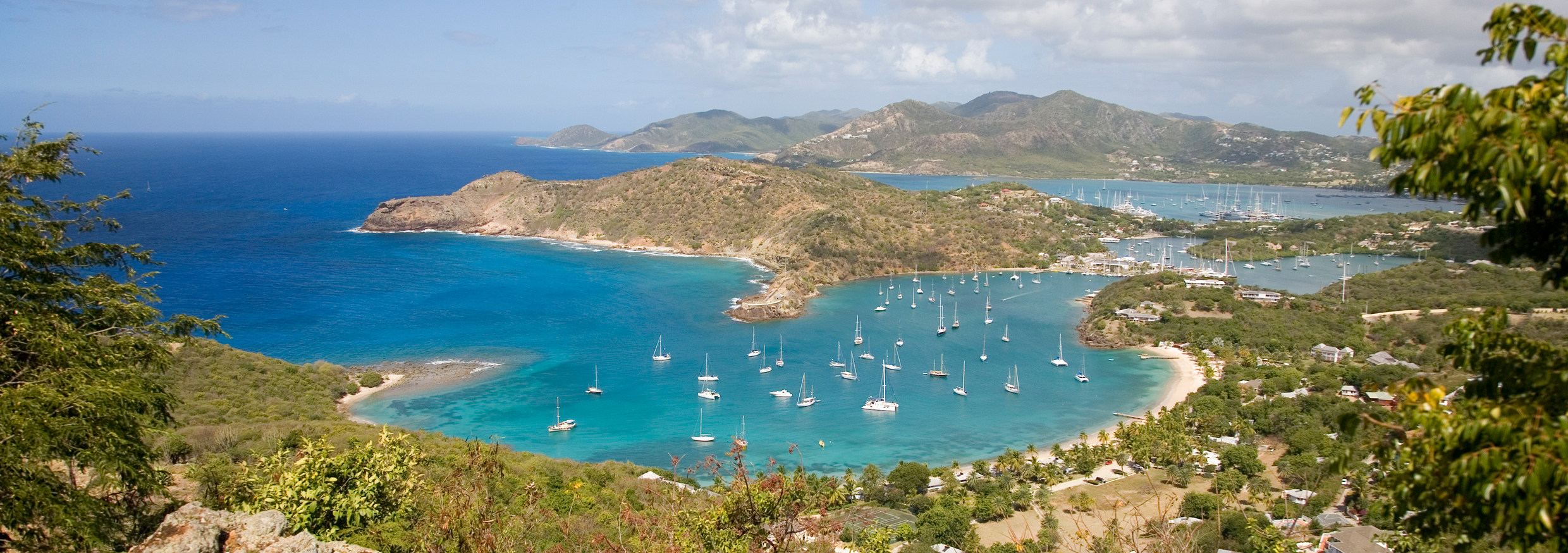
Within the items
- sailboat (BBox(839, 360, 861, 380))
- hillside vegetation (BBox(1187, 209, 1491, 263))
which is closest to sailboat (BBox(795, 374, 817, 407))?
sailboat (BBox(839, 360, 861, 380))

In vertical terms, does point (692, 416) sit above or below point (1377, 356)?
below

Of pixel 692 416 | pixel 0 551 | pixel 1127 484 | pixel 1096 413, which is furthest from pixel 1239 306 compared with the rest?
pixel 0 551

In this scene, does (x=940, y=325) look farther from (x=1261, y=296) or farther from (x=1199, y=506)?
(x=1199, y=506)

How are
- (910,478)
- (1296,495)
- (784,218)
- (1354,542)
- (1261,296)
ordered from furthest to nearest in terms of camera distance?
(784,218)
(1261,296)
(910,478)
(1296,495)
(1354,542)

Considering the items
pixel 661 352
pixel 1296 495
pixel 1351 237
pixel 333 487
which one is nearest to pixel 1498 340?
pixel 333 487

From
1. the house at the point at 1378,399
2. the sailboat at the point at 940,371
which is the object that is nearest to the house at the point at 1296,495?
the house at the point at 1378,399

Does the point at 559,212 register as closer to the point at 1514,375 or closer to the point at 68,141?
the point at 68,141
